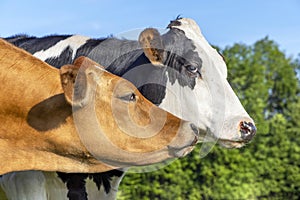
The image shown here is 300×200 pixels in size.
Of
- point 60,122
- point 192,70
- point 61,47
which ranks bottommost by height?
point 60,122

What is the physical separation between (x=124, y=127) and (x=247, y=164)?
29.8ft

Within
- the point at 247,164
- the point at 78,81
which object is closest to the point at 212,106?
the point at 78,81

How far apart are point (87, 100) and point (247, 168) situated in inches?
363

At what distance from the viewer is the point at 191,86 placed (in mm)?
4703

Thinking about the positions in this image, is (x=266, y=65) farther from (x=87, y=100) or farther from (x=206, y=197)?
(x=87, y=100)

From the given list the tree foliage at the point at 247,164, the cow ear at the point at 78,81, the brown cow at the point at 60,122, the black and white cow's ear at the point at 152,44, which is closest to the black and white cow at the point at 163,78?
the black and white cow's ear at the point at 152,44

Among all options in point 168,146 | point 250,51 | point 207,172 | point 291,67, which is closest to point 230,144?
point 168,146

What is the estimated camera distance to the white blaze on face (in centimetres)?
464

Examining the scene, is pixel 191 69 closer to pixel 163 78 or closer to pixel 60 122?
pixel 163 78

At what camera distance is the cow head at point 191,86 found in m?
4.59

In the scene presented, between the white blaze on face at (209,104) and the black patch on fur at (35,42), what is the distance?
0.84 m

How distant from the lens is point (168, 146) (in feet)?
10.7

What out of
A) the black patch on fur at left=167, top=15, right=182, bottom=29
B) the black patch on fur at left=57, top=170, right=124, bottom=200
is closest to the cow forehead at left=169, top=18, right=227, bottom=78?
the black patch on fur at left=167, top=15, right=182, bottom=29

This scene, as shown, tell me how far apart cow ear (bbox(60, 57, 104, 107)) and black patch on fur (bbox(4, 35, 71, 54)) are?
154 cm
